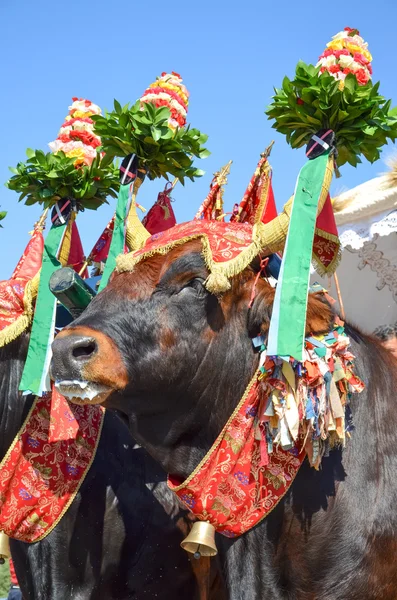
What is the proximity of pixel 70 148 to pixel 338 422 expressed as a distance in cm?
286

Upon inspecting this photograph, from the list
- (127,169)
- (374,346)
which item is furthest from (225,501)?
(127,169)

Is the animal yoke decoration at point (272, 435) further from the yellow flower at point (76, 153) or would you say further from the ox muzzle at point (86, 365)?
the yellow flower at point (76, 153)

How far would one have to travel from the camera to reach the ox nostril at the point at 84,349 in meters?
3.28

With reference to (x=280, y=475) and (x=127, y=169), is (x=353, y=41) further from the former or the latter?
(x=280, y=475)

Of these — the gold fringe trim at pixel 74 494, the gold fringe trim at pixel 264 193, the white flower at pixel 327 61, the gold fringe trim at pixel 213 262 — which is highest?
the white flower at pixel 327 61

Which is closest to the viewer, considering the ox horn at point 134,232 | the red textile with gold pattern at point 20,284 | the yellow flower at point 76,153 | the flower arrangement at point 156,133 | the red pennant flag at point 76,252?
the ox horn at point 134,232

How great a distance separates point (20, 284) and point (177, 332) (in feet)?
5.82

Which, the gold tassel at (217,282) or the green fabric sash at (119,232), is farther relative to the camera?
the green fabric sash at (119,232)

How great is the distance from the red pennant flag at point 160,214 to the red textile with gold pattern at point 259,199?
3.23 ft

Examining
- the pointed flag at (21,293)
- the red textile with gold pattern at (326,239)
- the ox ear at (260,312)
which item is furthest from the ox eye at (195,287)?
the pointed flag at (21,293)

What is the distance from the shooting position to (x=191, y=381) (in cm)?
364

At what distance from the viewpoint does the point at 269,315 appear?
3660 mm

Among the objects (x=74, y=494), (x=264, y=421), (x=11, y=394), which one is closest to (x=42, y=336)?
(x=11, y=394)

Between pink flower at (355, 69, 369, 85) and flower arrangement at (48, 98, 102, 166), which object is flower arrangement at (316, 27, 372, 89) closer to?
pink flower at (355, 69, 369, 85)
